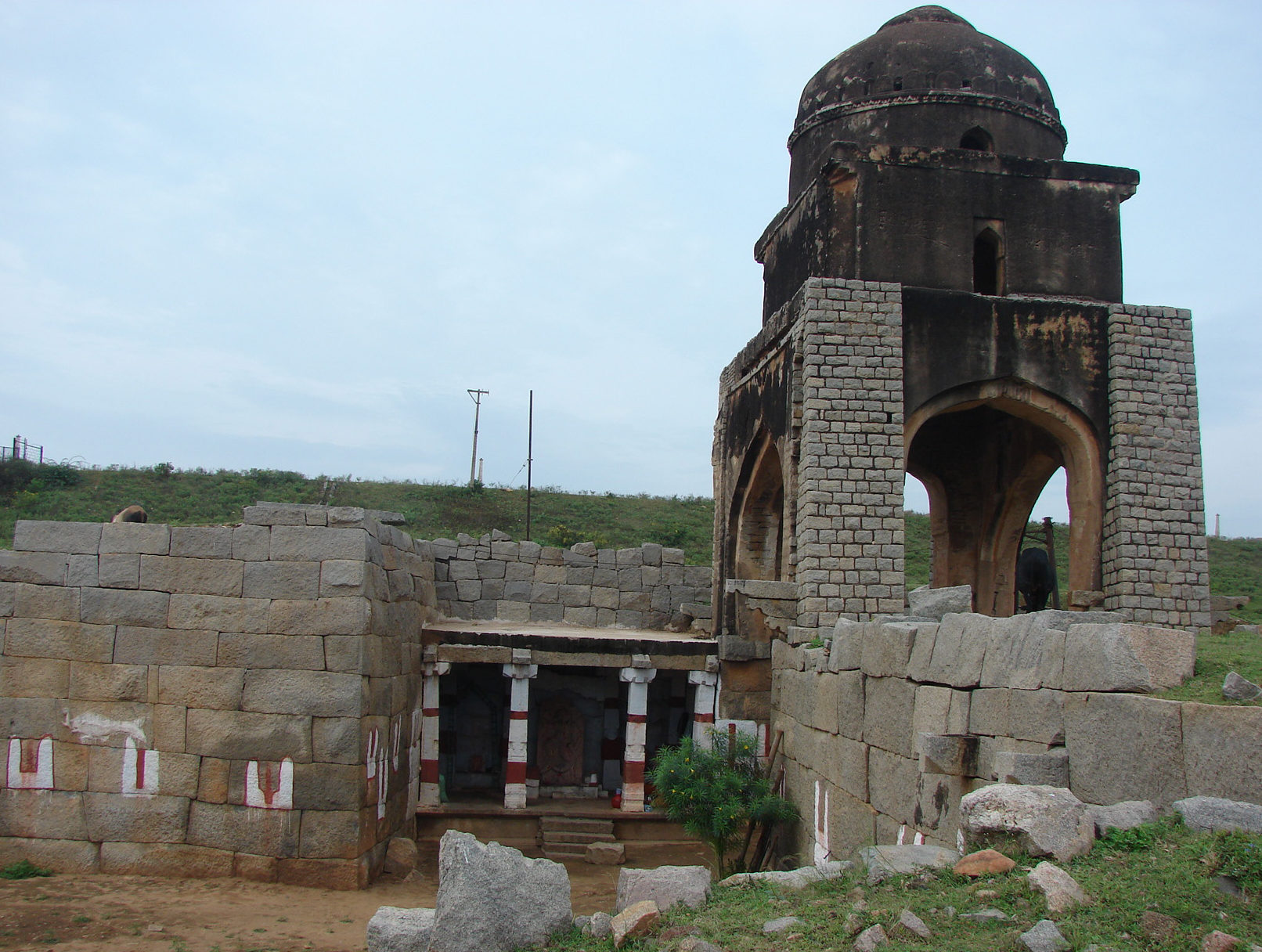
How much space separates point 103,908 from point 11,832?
1769 mm

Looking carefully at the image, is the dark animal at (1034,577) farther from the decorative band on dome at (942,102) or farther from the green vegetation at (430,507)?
the green vegetation at (430,507)

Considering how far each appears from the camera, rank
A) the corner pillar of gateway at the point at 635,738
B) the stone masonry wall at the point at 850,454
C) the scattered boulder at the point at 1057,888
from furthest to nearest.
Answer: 1. the corner pillar of gateway at the point at 635,738
2. the stone masonry wall at the point at 850,454
3. the scattered boulder at the point at 1057,888

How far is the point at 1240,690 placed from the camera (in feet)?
16.0

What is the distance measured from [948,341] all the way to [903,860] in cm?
812

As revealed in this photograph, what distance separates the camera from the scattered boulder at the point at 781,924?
15.5ft

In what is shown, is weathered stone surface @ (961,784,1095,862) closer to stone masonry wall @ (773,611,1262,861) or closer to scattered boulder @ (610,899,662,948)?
stone masonry wall @ (773,611,1262,861)

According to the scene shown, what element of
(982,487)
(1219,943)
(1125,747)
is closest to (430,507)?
(982,487)

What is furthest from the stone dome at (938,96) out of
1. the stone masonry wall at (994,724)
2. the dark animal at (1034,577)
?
Result: the stone masonry wall at (994,724)

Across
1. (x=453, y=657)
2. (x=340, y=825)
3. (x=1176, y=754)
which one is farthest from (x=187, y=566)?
(x=1176, y=754)

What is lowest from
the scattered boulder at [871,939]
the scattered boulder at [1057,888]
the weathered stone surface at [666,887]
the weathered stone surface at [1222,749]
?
the weathered stone surface at [666,887]

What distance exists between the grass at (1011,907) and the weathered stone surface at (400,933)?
857mm

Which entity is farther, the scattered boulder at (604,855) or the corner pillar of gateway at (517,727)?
the corner pillar of gateway at (517,727)

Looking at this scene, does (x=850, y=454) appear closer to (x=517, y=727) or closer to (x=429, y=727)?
(x=517, y=727)

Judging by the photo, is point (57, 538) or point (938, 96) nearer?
point (57, 538)
